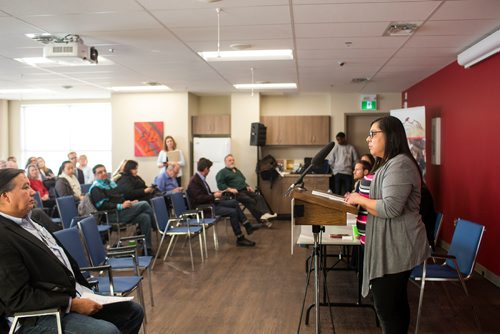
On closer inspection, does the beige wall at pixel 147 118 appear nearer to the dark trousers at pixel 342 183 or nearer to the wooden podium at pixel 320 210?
the dark trousers at pixel 342 183

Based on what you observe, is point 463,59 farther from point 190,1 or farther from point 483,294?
point 190,1

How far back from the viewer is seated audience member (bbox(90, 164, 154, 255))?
21.1 ft

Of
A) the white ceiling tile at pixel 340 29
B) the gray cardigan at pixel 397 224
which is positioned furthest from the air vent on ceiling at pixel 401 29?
the gray cardigan at pixel 397 224

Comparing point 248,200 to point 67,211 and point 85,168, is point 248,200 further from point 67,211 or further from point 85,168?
point 85,168

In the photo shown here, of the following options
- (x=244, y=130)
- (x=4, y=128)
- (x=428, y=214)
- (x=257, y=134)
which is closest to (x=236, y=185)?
(x=257, y=134)

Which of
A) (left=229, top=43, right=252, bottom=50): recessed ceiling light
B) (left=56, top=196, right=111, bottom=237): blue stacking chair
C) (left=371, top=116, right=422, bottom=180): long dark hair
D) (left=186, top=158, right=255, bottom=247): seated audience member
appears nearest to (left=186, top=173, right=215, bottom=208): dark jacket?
(left=186, top=158, right=255, bottom=247): seated audience member

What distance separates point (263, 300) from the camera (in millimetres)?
4754

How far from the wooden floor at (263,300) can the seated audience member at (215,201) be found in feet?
2.70

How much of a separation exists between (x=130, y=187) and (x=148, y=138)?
3.60 meters

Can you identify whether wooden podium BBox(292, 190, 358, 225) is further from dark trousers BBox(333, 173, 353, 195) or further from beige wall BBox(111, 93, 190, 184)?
beige wall BBox(111, 93, 190, 184)

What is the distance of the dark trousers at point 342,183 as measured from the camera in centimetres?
1038

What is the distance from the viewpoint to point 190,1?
4.12 m

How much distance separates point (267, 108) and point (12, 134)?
734 cm

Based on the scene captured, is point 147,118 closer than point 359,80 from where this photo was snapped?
No
